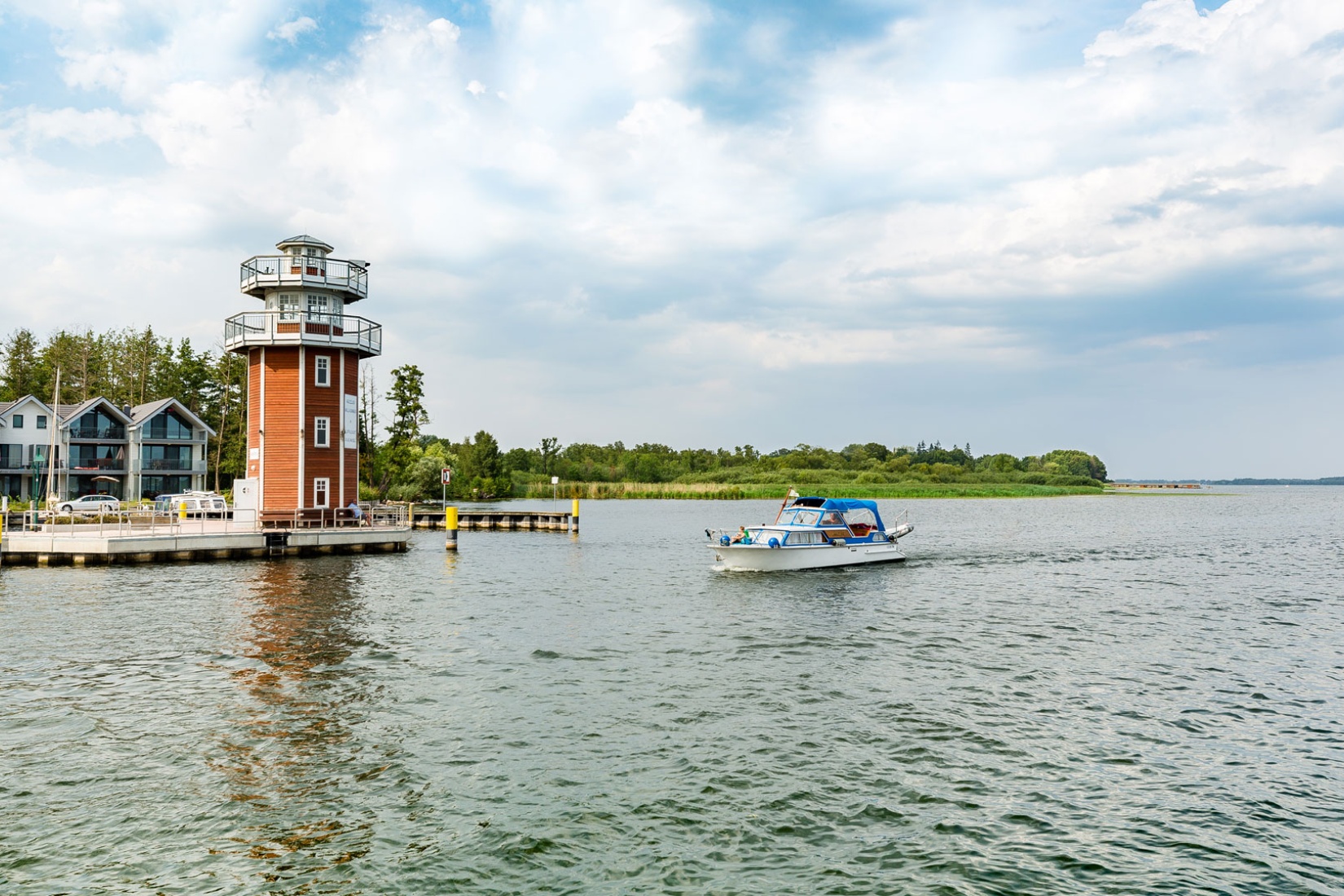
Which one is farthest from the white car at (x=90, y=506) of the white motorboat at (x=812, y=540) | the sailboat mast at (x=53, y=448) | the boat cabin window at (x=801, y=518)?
the boat cabin window at (x=801, y=518)

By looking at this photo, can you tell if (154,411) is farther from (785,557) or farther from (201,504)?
(785,557)

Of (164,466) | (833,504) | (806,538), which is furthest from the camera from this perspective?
(164,466)

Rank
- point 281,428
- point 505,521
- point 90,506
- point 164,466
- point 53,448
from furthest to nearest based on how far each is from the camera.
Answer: point 164,466, point 505,521, point 90,506, point 53,448, point 281,428

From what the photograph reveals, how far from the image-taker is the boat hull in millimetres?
38594

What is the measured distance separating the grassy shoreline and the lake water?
252ft

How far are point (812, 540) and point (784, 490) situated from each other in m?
81.0

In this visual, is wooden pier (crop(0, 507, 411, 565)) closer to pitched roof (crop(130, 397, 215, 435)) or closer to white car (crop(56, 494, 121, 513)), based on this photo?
white car (crop(56, 494, 121, 513))

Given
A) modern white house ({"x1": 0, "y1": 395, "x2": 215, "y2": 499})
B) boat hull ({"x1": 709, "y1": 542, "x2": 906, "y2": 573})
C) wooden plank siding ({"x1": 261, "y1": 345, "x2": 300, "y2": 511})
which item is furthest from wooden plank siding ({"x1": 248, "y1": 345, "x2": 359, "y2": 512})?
modern white house ({"x1": 0, "y1": 395, "x2": 215, "y2": 499})

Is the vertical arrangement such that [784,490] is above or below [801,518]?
above

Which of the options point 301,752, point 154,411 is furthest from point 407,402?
point 301,752

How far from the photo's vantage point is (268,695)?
17.6m

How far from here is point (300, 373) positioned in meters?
46.5

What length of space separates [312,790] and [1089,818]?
36.0 feet

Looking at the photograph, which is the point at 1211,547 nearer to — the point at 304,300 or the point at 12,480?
the point at 304,300
